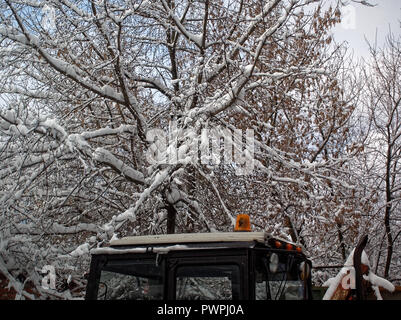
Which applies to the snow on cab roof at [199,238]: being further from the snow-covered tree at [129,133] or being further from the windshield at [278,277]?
the snow-covered tree at [129,133]

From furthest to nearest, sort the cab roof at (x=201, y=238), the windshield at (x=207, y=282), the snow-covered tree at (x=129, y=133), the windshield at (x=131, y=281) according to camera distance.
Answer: the snow-covered tree at (x=129, y=133), the windshield at (x=131, y=281), the cab roof at (x=201, y=238), the windshield at (x=207, y=282)

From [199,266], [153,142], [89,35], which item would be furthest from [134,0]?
[199,266]

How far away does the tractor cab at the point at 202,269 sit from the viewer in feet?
9.94

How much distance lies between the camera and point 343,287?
338 cm

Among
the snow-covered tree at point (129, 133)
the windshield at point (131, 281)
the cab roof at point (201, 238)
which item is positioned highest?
the snow-covered tree at point (129, 133)

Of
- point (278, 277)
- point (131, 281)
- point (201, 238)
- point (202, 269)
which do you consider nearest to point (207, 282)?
point (202, 269)

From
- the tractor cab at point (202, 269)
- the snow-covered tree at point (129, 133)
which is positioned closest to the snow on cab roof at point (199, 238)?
the tractor cab at point (202, 269)

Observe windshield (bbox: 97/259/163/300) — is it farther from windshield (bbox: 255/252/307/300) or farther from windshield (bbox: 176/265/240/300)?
windshield (bbox: 255/252/307/300)

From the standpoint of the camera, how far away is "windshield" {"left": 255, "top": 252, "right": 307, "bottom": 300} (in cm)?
304

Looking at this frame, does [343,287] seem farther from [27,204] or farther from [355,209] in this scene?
[355,209]

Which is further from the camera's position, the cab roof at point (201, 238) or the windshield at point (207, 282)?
the cab roof at point (201, 238)

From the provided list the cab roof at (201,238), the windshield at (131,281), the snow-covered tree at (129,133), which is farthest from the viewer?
the snow-covered tree at (129,133)

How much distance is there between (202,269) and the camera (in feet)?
10.3
